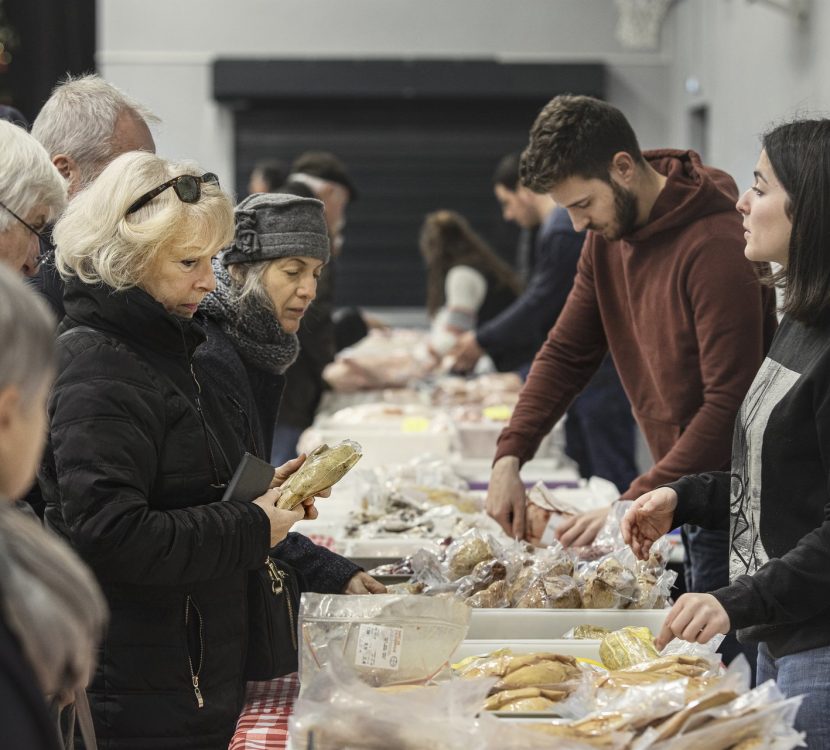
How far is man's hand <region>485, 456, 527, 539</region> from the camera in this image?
9.12ft

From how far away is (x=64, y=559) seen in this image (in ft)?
3.58

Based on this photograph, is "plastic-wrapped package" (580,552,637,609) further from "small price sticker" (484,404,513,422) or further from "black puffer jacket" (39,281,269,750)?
"small price sticker" (484,404,513,422)

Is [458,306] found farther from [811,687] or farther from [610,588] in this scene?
[811,687]

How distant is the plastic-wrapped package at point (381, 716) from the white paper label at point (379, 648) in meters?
0.16

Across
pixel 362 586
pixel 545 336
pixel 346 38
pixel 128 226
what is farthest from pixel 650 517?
pixel 346 38

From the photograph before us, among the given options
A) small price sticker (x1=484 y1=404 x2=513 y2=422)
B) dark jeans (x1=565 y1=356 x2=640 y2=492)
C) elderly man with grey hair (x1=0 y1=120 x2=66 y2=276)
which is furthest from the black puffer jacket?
dark jeans (x1=565 y1=356 x2=640 y2=492)

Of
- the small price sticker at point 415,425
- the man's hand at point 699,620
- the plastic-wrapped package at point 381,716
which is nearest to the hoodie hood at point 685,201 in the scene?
the man's hand at point 699,620

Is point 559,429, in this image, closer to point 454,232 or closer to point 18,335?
point 454,232

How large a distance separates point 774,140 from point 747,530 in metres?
0.65

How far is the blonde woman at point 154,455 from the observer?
1825 mm

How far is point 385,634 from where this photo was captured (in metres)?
1.70

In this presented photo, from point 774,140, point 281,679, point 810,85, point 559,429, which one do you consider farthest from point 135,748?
point 810,85

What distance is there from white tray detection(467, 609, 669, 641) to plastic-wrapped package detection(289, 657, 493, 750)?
0.59 metres

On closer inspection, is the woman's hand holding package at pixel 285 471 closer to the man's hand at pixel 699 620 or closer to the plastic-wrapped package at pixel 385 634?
the plastic-wrapped package at pixel 385 634
